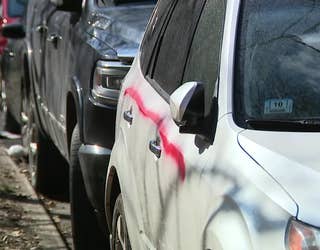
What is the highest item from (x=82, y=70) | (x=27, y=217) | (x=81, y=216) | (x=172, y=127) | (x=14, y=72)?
(x=172, y=127)

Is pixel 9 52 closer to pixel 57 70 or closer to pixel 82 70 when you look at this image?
pixel 57 70

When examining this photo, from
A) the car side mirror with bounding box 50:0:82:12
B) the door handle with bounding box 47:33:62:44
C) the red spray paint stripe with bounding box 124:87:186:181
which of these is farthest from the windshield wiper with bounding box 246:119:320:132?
the door handle with bounding box 47:33:62:44

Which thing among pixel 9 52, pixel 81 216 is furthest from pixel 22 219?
pixel 9 52

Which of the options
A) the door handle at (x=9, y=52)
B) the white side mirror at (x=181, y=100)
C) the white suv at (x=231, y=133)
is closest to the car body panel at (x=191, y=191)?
the white suv at (x=231, y=133)

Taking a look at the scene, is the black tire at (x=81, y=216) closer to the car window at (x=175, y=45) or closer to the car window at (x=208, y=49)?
the car window at (x=175, y=45)

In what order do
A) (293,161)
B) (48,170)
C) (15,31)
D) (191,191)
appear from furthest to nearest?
(15,31)
(48,170)
(191,191)
(293,161)

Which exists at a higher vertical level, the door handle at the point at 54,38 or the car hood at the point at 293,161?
the car hood at the point at 293,161

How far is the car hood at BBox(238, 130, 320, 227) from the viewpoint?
2467 mm

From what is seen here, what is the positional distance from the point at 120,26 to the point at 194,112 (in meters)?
2.65

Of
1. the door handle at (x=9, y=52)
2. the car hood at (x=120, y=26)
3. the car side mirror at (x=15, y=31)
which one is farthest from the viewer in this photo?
the door handle at (x=9, y=52)

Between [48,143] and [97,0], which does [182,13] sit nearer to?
[97,0]

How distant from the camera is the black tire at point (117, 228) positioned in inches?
169

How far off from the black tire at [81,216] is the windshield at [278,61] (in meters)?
2.43

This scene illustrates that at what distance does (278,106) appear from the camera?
3025 mm
